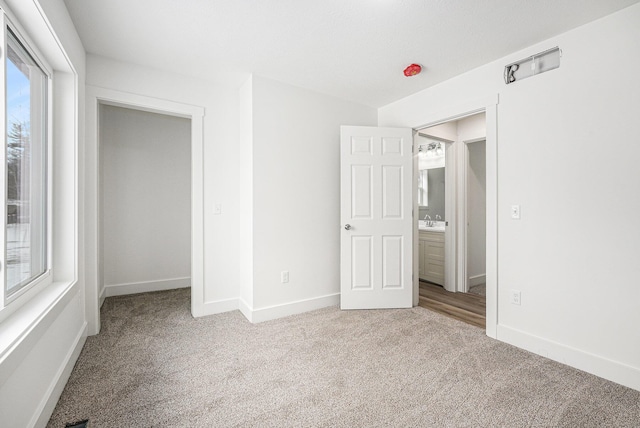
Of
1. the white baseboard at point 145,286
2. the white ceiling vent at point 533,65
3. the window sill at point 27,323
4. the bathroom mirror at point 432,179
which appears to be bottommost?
the white baseboard at point 145,286

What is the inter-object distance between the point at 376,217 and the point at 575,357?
6.31 ft

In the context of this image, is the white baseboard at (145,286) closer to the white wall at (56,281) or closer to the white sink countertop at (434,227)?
the white wall at (56,281)

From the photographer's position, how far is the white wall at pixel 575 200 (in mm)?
1877

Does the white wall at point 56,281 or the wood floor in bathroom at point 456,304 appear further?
the wood floor in bathroom at point 456,304

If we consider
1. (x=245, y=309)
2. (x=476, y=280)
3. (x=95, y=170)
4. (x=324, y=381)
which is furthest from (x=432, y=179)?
(x=95, y=170)

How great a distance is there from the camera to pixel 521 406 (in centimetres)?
165

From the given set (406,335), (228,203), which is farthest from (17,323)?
(406,335)

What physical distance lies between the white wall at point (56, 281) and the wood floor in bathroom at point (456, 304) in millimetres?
3177

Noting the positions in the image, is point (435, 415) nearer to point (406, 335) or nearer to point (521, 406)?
point (521, 406)

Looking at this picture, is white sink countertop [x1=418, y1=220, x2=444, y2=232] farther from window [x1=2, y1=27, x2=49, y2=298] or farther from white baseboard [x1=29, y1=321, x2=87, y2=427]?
window [x1=2, y1=27, x2=49, y2=298]

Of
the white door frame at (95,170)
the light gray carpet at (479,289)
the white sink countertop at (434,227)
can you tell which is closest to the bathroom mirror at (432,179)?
the white sink countertop at (434,227)

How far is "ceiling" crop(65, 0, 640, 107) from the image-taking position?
1.89 m

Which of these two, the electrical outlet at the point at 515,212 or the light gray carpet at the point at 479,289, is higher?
the electrical outlet at the point at 515,212

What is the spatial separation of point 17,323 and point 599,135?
136 inches
